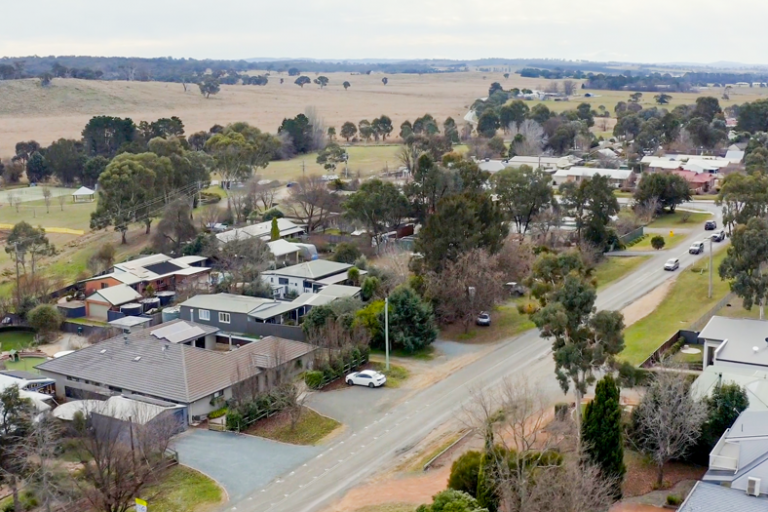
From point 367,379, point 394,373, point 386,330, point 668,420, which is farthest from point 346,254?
point 668,420

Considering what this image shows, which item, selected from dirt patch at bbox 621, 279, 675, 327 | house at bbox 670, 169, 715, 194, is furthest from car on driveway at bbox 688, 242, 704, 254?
house at bbox 670, 169, 715, 194

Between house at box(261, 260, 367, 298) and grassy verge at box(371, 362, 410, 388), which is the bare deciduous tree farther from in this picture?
house at box(261, 260, 367, 298)

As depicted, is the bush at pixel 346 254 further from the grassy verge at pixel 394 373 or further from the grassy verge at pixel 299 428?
the grassy verge at pixel 299 428

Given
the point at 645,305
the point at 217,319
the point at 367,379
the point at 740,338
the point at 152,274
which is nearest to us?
the point at 740,338

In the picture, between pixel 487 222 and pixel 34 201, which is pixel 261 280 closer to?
pixel 487 222

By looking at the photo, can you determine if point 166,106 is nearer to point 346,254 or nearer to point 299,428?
point 346,254

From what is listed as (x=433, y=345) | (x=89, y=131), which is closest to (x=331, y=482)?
(x=433, y=345)

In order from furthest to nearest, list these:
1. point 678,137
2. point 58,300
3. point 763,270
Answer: point 678,137 < point 58,300 < point 763,270
